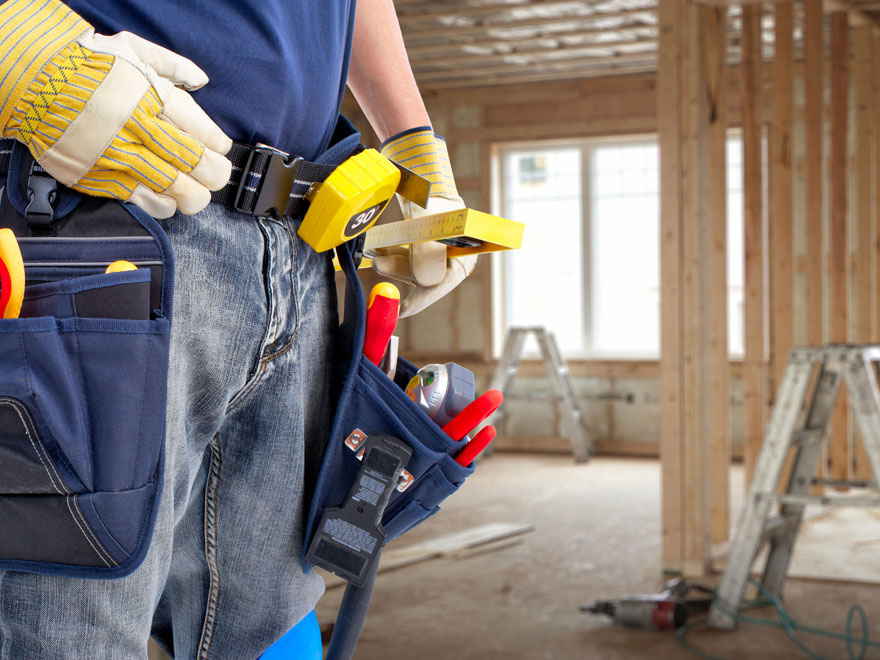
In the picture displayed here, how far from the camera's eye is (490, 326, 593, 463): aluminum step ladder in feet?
24.1

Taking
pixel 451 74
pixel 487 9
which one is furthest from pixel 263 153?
pixel 451 74

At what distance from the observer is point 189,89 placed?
2.52 feet

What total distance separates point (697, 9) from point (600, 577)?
249 centimetres

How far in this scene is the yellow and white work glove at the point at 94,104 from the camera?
0.70 m

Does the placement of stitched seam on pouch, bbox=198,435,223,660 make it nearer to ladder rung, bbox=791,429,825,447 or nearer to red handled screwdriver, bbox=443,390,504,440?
red handled screwdriver, bbox=443,390,504,440

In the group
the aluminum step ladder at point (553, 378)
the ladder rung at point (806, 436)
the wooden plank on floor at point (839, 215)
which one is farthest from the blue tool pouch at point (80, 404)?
the aluminum step ladder at point (553, 378)

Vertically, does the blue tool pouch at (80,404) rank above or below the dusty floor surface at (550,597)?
above

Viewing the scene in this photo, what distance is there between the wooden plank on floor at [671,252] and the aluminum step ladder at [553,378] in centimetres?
327

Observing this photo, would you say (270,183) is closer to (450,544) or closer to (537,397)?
(450,544)

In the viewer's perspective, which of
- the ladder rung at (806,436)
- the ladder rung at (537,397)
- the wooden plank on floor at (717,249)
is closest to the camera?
the ladder rung at (806,436)

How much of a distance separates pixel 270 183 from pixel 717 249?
364 centimetres

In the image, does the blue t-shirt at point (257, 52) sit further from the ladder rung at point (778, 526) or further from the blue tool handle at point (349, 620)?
the ladder rung at point (778, 526)

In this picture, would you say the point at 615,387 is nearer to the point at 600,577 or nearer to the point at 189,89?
the point at 600,577

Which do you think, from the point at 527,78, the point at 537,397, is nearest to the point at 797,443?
the point at 537,397
